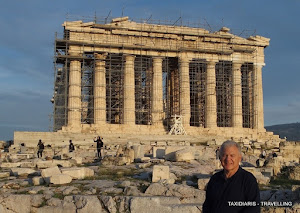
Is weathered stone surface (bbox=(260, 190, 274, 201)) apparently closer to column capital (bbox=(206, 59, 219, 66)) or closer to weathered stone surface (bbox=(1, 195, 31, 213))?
weathered stone surface (bbox=(1, 195, 31, 213))

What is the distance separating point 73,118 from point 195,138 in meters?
10.6

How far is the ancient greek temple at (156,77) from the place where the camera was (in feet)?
120

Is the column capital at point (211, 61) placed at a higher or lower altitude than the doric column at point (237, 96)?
higher

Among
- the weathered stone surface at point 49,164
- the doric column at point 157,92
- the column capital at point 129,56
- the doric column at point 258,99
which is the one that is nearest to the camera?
the weathered stone surface at point 49,164

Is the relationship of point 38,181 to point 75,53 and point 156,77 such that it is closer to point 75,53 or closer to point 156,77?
point 75,53

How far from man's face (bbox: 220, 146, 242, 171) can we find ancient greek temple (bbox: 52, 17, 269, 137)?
3118 cm

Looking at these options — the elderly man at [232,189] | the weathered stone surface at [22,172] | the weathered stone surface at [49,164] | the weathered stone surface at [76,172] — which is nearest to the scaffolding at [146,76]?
the weathered stone surface at [49,164]

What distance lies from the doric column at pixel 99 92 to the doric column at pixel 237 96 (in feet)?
42.2

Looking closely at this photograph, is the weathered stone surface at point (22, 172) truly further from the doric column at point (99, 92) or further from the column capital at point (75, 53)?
the column capital at point (75, 53)

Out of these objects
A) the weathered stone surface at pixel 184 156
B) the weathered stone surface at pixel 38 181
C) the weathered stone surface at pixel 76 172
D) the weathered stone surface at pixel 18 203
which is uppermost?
the weathered stone surface at pixel 184 156

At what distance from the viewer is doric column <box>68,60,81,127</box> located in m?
35.7

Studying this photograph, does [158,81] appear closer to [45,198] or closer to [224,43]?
[224,43]

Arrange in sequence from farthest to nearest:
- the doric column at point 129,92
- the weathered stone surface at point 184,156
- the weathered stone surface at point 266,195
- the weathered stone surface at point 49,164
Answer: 1. the doric column at point 129,92
2. the weathered stone surface at point 184,156
3. the weathered stone surface at point 49,164
4. the weathered stone surface at point 266,195

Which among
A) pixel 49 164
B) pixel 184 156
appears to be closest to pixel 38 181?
pixel 49 164
